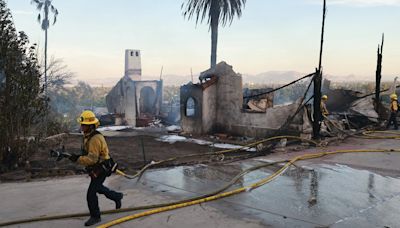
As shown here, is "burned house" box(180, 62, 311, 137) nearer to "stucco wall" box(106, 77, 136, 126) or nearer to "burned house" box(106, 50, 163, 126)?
"burned house" box(106, 50, 163, 126)

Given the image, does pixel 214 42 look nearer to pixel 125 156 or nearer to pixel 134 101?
pixel 134 101

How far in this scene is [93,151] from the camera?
493cm

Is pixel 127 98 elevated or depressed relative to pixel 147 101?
elevated

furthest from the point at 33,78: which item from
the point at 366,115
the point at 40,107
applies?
the point at 366,115

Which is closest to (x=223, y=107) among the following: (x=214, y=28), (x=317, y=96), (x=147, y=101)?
(x=317, y=96)

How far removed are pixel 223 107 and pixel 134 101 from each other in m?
9.89

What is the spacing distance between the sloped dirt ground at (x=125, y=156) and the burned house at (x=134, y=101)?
6.63 meters

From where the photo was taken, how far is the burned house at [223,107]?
1584 cm

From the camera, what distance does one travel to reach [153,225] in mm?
5105

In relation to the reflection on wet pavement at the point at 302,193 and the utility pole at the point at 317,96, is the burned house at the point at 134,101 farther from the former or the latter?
the reflection on wet pavement at the point at 302,193

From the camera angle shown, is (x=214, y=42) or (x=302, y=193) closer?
(x=302, y=193)

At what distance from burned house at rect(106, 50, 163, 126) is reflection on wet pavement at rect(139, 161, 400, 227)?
54.3ft

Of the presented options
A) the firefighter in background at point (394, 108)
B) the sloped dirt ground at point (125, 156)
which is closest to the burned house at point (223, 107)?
the sloped dirt ground at point (125, 156)

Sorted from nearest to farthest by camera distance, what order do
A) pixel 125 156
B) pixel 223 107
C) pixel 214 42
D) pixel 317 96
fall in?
pixel 125 156 < pixel 317 96 < pixel 223 107 < pixel 214 42
